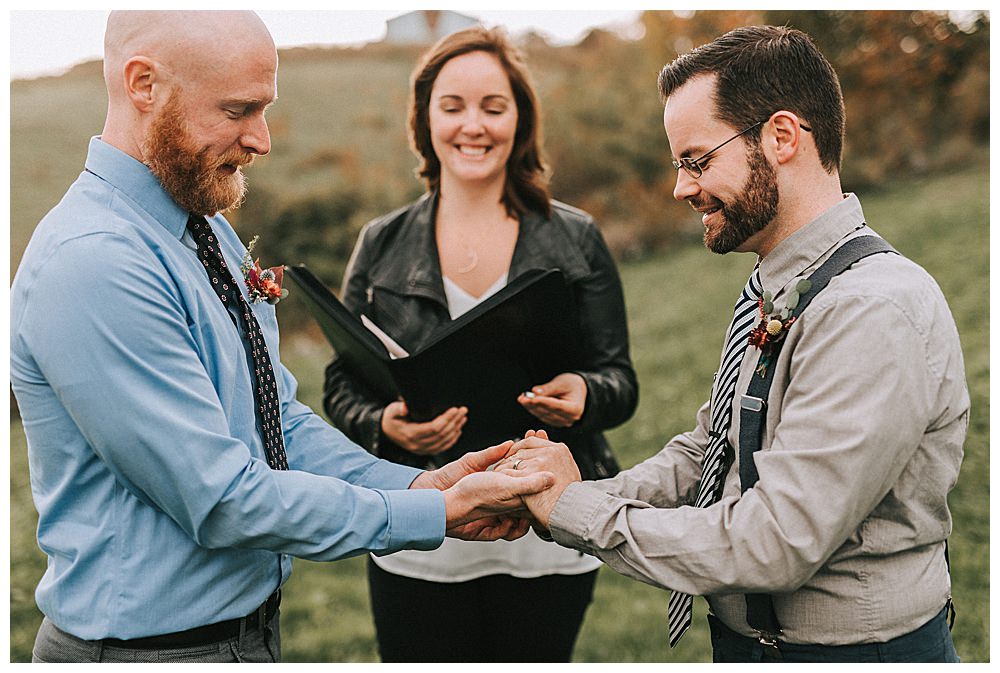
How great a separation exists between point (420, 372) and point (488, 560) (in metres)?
0.79

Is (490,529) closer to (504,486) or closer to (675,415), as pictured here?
(504,486)

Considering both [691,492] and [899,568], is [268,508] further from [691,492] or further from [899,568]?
[899,568]

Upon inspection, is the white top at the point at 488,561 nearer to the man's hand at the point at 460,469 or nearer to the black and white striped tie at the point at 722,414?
the man's hand at the point at 460,469

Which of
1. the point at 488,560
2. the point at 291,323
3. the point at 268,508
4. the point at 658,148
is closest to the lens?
the point at 268,508

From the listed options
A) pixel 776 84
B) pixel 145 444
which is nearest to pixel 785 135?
pixel 776 84

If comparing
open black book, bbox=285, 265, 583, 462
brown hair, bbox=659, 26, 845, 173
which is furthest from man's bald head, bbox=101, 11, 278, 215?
brown hair, bbox=659, 26, 845, 173

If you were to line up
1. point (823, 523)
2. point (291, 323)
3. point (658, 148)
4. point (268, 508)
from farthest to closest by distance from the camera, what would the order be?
point (658, 148)
point (291, 323)
point (268, 508)
point (823, 523)

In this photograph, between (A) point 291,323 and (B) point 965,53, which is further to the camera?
Result: (B) point 965,53

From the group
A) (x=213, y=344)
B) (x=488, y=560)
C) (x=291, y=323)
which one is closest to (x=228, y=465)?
(x=213, y=344)

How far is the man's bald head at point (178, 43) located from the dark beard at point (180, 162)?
0.08 m

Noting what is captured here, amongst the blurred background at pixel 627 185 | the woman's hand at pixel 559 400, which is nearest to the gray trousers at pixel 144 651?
the woman's hand at pixel 559 400

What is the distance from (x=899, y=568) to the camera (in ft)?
7.43

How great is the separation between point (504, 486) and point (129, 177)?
123 centimetres

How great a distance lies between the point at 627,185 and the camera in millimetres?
14062
